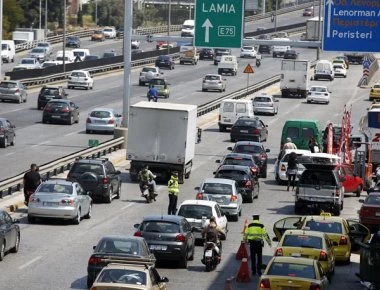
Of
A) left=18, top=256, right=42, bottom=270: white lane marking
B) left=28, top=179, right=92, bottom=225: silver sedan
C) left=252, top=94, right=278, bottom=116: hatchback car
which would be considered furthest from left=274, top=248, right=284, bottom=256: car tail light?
left=252, top=94, right=278, bottom=116: hatchback car

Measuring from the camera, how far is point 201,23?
5191 cm

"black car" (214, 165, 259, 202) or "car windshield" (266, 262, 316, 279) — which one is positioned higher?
"car windshield" (266, 262, 316, 279)

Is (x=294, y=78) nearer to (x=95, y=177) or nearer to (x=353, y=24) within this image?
(x=353, y=24)

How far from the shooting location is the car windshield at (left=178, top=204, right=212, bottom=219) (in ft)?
115

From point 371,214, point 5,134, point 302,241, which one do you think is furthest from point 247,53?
point 302,241

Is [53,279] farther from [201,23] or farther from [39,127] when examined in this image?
[39,127]

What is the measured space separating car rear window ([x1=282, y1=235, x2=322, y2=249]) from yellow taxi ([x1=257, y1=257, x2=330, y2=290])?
353 centimetres

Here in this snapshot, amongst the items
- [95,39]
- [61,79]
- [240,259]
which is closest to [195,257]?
[240,259]

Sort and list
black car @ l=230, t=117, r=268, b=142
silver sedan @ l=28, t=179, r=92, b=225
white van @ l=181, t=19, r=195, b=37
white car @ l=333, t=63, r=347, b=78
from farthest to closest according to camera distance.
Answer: white van @ l=181, t=19, r=195, b=37 < white car @ l=333, t=63, r=347, b=78 < black car @ l=230, t=117, r=268, b=142 < silver sedan @ l=28, t=179, r=92, b=225

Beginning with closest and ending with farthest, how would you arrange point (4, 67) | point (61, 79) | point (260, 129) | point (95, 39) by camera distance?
point (260, 129)
point (61, 79)
point (4, 67)
point (95, 39)

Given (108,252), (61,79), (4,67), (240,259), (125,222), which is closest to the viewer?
(108,252)

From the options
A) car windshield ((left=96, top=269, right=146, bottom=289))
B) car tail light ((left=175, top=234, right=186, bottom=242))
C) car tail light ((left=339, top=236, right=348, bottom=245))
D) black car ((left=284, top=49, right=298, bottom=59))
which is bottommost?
black car ((left=284, top=49, right=298, bottom=59))

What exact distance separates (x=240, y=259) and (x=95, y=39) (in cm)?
12270

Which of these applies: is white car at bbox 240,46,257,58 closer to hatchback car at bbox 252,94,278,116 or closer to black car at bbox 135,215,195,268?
hatchback car at bbox 252,94,278,116
